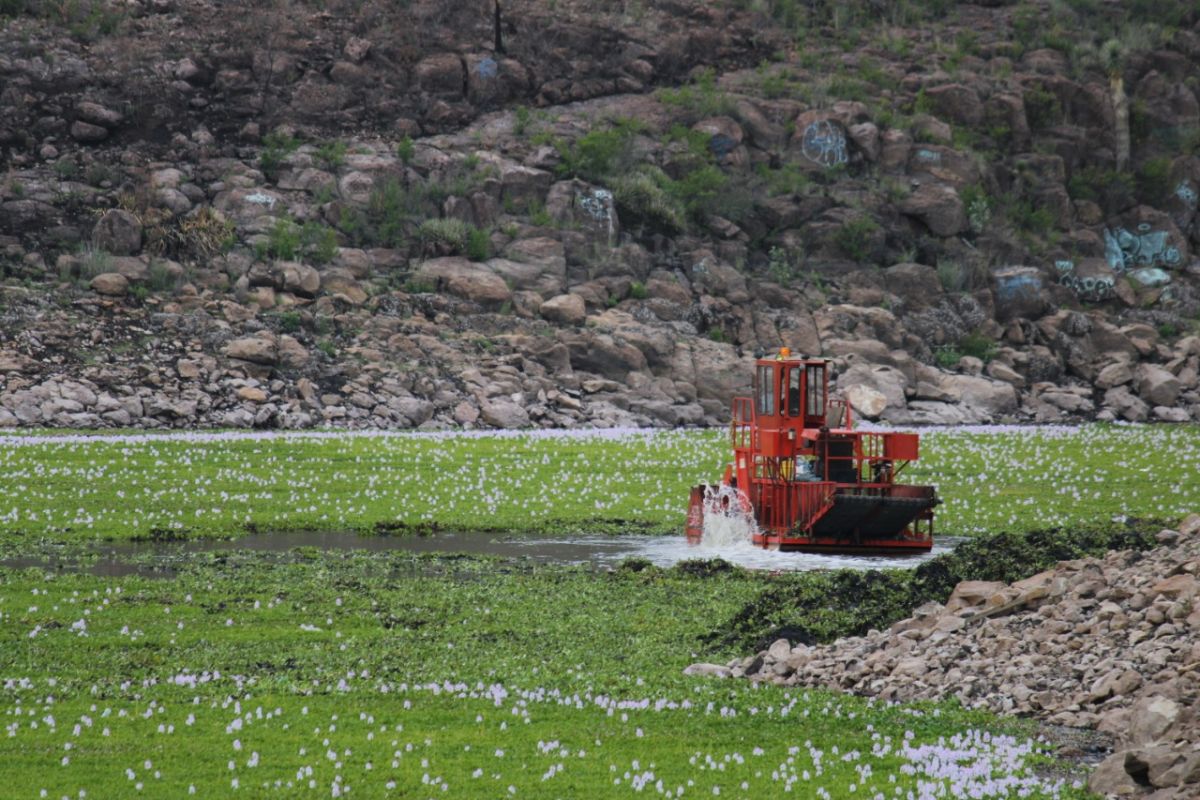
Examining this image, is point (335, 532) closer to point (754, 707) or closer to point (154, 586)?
point (154, 586)

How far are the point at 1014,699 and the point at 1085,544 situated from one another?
1154 centimetres

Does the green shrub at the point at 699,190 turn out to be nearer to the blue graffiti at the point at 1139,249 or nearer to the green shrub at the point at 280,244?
the green shrub at the point at 280,244

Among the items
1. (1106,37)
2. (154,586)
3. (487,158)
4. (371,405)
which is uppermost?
(1106,37)

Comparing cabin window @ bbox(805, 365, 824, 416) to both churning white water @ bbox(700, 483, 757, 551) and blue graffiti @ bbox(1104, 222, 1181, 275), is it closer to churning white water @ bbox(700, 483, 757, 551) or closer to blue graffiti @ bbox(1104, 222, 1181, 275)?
churning white water @ bbox(700, 483, 757, 551)

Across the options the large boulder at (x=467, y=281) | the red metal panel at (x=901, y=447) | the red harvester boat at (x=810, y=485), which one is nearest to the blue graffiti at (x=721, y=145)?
the large boulder at (x=467, y=281)

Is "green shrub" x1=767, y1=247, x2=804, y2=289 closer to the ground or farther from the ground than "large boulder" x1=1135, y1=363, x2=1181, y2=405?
farther from the ground

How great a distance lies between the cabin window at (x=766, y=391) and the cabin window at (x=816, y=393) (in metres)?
0.76

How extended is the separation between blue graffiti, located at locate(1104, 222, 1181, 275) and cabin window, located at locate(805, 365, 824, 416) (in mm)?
55613

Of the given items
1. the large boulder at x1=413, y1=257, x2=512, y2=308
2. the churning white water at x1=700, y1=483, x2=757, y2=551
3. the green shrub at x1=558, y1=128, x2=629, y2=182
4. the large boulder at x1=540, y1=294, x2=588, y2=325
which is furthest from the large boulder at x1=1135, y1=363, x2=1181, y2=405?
the churning white water at x1=700, y1=483, x2=757, y2=551

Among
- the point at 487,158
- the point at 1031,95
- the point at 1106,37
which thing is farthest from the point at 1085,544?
the point at 1106,37

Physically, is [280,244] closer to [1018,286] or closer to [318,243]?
[318,243]

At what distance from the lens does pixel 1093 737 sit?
1194 cm

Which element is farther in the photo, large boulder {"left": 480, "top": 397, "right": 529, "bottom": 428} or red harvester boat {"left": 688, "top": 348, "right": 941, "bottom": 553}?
large boulder {"left": 480, "top": 397, "right": 529, "bottom": 428}

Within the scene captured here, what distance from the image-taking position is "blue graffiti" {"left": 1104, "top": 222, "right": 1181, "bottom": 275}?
76875mm
